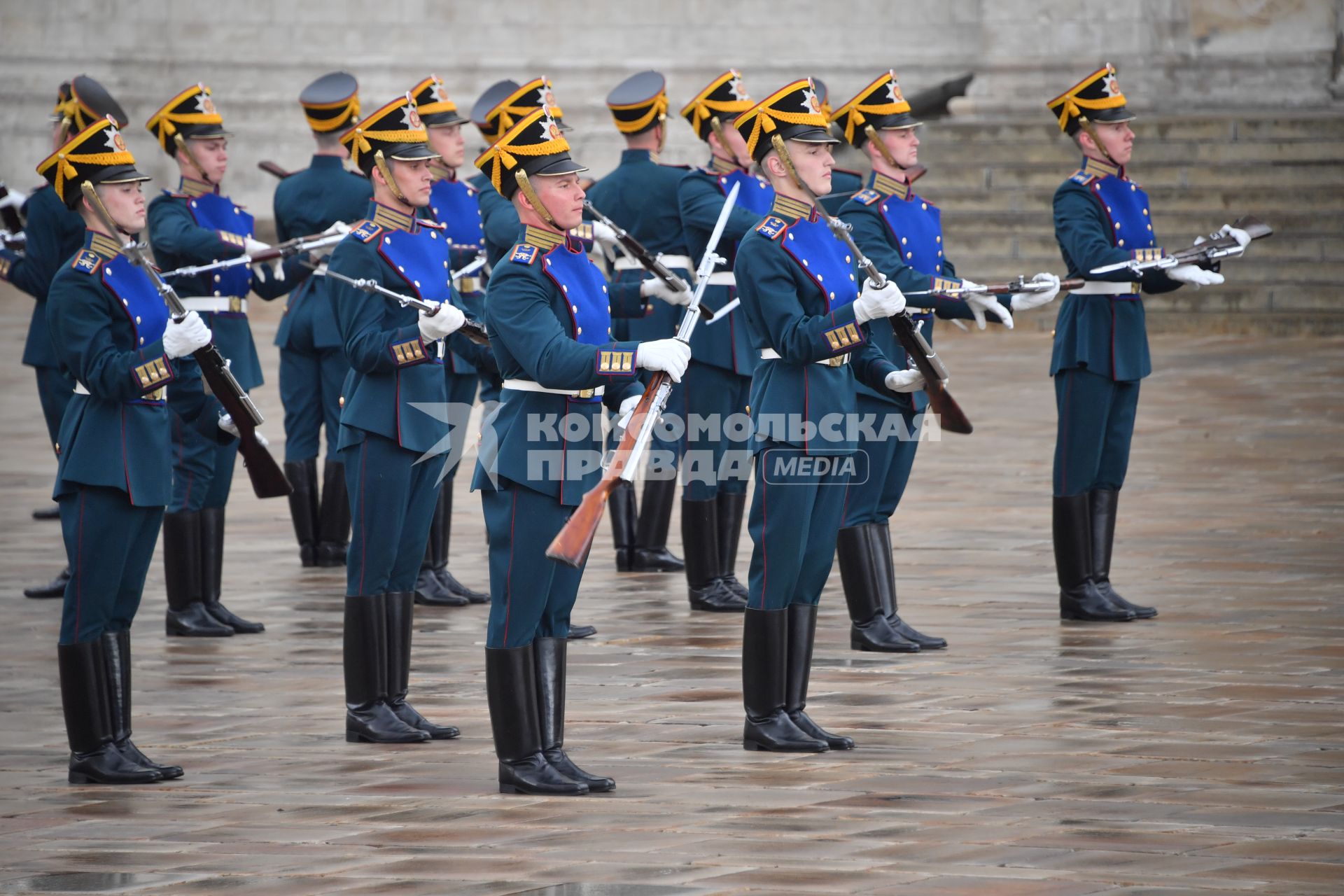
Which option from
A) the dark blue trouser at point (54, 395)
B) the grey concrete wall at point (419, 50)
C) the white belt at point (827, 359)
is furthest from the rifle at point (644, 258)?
the grey concrete wall at point (419, 50)

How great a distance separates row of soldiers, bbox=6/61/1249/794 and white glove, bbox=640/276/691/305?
0.6 inches

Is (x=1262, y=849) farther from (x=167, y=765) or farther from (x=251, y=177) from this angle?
(x=251, y=177)

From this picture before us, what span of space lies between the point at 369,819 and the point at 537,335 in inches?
49.7

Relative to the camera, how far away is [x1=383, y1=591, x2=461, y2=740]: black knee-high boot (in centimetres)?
632

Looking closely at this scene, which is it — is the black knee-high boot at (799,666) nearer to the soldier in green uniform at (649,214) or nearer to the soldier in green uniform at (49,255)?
the soldier in green uniform at (649,214)

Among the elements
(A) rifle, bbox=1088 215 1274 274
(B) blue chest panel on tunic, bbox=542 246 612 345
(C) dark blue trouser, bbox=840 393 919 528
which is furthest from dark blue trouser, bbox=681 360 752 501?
(B) blue chest panel on tunic, bbox=542 246 612 345

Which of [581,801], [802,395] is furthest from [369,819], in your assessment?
[802,395]

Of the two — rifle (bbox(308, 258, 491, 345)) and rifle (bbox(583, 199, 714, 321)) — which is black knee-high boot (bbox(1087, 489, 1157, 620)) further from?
rifle (bbox(308, 258, 491, 345))

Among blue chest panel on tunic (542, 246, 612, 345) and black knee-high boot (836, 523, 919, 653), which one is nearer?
blue chest panel on tunic (542, 246, 612, 345)

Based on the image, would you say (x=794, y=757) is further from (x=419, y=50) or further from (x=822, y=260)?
(x=419, y=50)

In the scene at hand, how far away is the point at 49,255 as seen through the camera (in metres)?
9.05

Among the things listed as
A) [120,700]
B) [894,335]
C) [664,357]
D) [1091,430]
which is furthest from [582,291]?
[1091,430]

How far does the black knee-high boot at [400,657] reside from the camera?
6324mm

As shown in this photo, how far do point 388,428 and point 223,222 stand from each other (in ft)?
7.80
